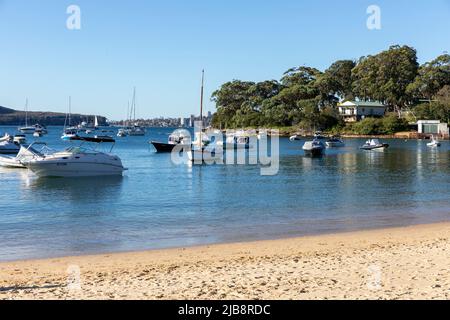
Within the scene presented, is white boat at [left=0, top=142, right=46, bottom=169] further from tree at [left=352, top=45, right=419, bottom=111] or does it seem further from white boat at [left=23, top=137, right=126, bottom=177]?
tree at [left=352, top=45, right=419, bottom=111]

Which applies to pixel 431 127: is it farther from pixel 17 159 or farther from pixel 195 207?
pixel 195 207

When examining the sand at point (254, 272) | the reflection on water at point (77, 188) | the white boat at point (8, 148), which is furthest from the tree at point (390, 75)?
the sand at point (254, 272)

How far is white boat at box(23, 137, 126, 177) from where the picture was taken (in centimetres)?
3838

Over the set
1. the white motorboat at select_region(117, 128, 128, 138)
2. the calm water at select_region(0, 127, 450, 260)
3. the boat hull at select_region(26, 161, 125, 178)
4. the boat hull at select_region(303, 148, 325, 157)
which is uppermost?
the white motorboat at select_region(117, 128, 128, 138)

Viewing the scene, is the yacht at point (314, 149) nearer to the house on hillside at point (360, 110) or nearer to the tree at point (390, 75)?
the house on hillside at point (360, 110)

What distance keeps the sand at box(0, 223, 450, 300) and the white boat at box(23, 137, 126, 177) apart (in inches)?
994

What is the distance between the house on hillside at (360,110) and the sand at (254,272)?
422ft

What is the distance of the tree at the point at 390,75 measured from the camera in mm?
142250

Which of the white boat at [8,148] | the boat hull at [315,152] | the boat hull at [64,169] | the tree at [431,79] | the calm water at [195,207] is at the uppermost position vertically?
the tree at [431,79]

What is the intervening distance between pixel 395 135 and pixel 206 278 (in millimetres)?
122611

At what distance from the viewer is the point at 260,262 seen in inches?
504

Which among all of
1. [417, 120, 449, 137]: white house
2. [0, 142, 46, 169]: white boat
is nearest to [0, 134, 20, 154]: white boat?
[0, 142, 46, 169]: white boat

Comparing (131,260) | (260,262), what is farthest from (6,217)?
(260,262)
